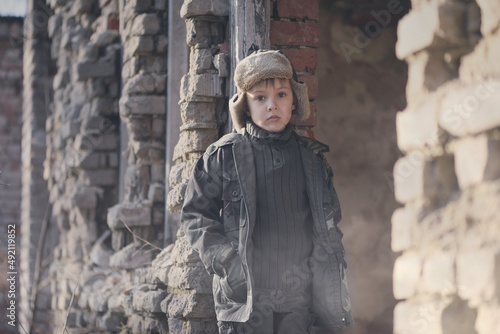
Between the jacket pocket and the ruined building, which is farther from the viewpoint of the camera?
the jacket pocket

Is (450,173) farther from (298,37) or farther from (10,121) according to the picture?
(10,121)

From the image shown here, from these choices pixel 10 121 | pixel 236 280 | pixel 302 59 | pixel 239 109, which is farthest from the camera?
pixel 10 121

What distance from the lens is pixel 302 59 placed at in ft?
14.5

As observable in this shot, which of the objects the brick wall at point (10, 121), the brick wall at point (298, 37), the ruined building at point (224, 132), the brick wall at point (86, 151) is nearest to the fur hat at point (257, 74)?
the ruined building at point (224, 132)

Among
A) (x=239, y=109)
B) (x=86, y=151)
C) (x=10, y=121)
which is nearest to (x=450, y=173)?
(x=239, y=109)

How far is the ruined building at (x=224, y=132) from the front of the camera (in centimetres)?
181

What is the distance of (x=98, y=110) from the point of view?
6719 mm

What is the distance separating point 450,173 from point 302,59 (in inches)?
102

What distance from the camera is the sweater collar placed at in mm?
3260

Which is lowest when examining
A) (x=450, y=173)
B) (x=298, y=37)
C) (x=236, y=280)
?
(x=236, y=280)

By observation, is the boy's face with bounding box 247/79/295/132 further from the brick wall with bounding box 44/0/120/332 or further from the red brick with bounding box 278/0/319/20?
the brick wall with bounding box 44/0/120/332

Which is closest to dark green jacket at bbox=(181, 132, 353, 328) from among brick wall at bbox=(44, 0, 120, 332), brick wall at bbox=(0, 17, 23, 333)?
brick wall at bbox=(44, 0, 120, 332)

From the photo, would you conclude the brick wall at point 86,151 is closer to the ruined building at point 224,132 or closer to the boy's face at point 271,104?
the ruined building at point 224,132

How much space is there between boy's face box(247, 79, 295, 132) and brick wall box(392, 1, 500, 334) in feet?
4.13
